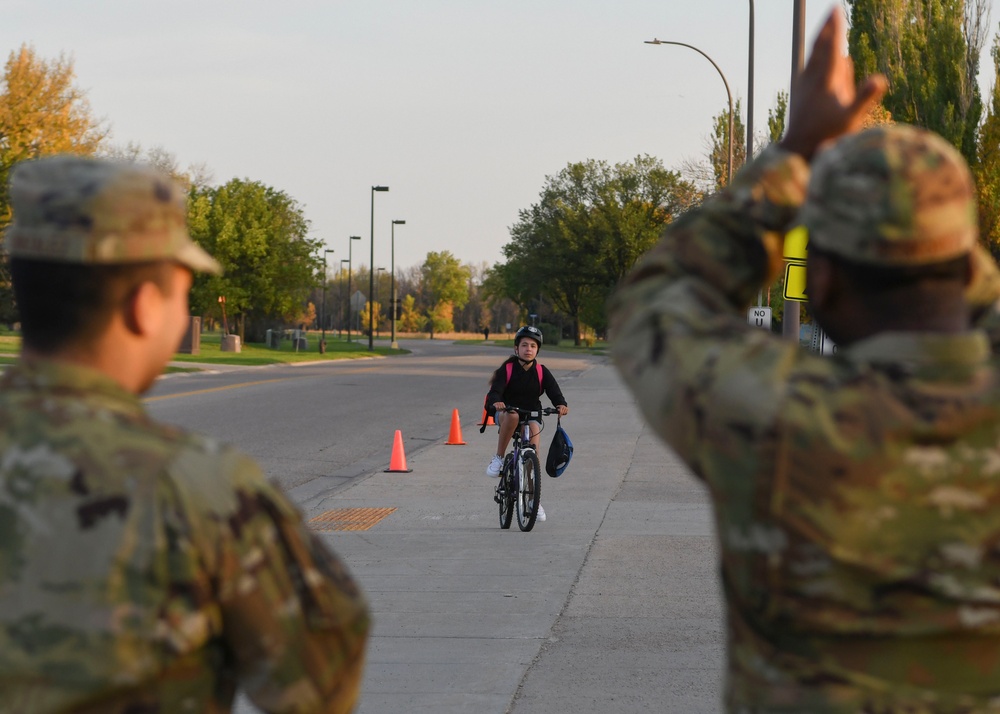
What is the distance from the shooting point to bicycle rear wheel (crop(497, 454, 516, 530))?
1084cm

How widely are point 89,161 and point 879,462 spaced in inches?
48.7

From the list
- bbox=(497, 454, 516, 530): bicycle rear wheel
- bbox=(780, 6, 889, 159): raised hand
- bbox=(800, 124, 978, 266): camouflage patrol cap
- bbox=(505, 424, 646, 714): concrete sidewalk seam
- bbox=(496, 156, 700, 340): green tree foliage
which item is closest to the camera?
bbox=(800, 124, 978, 266): camouflage patrol cap

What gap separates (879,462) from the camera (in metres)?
1.83

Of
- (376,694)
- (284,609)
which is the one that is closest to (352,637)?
(284,609)

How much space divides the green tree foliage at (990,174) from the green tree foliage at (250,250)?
39707 millimetres

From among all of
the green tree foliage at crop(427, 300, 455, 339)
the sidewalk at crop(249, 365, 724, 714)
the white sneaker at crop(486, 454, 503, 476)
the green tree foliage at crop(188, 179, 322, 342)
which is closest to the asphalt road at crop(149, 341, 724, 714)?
the sidewalk at crop(249, 365, 724, 714)

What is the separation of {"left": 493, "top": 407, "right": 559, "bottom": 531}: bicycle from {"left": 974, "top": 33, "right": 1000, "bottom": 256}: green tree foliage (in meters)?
28.7

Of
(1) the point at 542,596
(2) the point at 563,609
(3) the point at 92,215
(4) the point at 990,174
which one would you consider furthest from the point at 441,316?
(3) the point at 92,215

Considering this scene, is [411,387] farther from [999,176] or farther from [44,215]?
[44,215]

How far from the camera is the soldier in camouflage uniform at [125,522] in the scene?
1.82 metres

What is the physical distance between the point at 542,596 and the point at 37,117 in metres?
33.3

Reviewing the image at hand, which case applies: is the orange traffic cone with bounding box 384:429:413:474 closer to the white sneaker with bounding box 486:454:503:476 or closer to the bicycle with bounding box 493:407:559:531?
the white sneaker with bounding box 486:454:503:476

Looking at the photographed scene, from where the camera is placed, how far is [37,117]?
37438 mm

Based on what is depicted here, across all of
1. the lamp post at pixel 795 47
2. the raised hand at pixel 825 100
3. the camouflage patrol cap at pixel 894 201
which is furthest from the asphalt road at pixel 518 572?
the camouflage patrol cap at pixel 894 201
